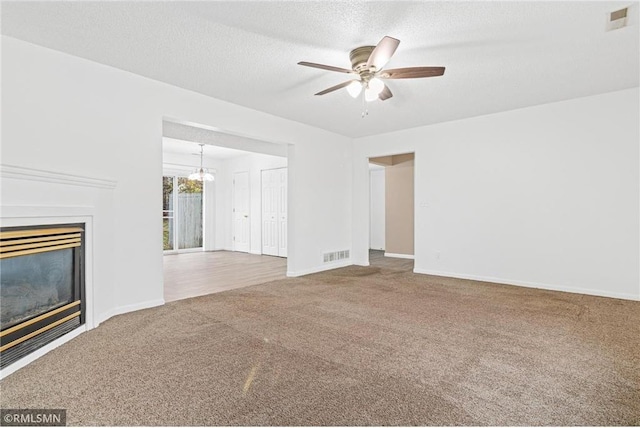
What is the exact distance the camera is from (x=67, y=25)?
2.54m

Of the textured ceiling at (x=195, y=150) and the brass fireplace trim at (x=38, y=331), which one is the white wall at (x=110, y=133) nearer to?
the brass fireplace trim at (x=38, y=331)

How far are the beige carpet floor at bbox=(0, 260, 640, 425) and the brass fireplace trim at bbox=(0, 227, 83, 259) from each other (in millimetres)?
773

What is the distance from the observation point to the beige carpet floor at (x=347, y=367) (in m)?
1.70

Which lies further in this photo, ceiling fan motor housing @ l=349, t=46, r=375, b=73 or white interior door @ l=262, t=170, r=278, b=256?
white interior door @ l=262, t=170, r=278, b=256

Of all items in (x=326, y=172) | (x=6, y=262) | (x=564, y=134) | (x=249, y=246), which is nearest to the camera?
(x=6, y=262)

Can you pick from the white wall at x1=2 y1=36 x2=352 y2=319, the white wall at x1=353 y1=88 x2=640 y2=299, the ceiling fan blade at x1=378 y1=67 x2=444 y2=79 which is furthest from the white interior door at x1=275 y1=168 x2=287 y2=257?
the ceiling fan blade at x1=378 y1=67 x2=444 y2=79

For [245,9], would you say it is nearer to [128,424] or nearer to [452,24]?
[452,24]

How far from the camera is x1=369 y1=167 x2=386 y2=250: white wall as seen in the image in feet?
30.4

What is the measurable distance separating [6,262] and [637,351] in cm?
458

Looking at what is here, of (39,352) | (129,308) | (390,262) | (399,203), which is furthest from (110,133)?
(399,203)

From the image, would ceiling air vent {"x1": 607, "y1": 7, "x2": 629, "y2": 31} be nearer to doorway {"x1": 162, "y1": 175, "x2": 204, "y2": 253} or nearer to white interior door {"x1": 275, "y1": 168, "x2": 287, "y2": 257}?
→ white interior door {"x1": 275, "y1": 168, "x2": 287, "y2": 257}

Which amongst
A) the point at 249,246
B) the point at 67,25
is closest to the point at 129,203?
the point at 67,25

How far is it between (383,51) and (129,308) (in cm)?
341

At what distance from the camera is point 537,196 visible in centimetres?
451
